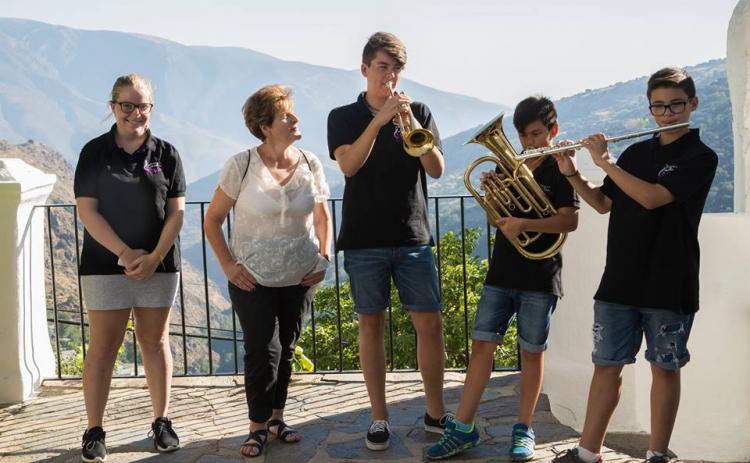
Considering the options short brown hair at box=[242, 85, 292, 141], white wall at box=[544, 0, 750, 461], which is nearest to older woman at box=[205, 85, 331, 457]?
short brown hair at box=[242, 85, 292, 141]

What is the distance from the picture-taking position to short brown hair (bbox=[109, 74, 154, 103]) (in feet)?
12.3

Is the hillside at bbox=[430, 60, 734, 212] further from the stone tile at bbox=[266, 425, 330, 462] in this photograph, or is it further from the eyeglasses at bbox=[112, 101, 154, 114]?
the eyeglasses at bbox=[112, 101, 154, 114]

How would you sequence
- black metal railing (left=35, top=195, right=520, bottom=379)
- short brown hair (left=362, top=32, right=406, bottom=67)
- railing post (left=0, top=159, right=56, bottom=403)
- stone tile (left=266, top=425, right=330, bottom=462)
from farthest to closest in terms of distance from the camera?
black metal railing (left=35, top=195, right=520, bottom=379) < railing post (left=0, top=159, right=56, bottom=403) < stone tile (left=266, top=425, right=330, bottom=462) < short brown hair (left=362, top=32, right=406, bottom=67)

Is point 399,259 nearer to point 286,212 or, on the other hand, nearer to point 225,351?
point 286,212

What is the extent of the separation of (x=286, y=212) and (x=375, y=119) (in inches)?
24.1

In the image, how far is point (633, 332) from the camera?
331cm

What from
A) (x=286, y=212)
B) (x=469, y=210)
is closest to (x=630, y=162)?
(x=286, y=212)

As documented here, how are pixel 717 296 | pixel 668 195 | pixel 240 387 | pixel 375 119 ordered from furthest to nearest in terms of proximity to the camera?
pixel 240 387
pixel 717 296
pixel 375 119
pixel 668 195

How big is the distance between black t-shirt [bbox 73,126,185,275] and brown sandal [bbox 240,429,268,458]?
813mm

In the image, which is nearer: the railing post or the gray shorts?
the gray shorts

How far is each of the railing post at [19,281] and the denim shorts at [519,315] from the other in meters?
2.84

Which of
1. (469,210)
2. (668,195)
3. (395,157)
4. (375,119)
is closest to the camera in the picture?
(668,195)

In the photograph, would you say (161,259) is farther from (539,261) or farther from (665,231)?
(665,231)

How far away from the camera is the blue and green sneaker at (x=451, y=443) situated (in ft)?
12.5
